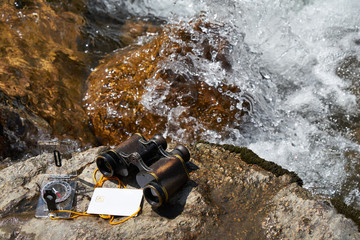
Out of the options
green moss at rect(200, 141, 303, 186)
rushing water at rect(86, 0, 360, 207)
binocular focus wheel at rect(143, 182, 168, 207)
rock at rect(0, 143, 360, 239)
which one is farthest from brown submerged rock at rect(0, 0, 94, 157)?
green moss at rect(200, 141, 303, 186)

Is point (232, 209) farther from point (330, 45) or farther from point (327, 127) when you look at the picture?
point (330, 45)

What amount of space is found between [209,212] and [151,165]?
630mm

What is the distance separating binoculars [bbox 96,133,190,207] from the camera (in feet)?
8.63

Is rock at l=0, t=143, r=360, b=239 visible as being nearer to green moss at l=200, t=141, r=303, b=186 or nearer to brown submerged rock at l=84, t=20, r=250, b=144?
green moss at l=200, t=141, r=303, b=186

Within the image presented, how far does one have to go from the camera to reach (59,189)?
2.92 m

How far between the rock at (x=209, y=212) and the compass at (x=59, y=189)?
97mm

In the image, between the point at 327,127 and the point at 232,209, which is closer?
the point at 232,209

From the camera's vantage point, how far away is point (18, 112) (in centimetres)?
410

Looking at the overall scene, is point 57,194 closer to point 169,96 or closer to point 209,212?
point 209,212

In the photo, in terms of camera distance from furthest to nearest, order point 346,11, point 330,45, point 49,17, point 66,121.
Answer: point 346,11 → point 330,45 → point 49,17 → point 66,121

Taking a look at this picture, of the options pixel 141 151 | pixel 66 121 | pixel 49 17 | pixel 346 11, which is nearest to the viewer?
pixel 141 151

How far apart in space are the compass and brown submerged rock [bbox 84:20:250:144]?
5.52 feet

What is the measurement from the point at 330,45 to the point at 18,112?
5548 mm

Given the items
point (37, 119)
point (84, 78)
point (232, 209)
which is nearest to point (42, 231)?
point (232, 209)
